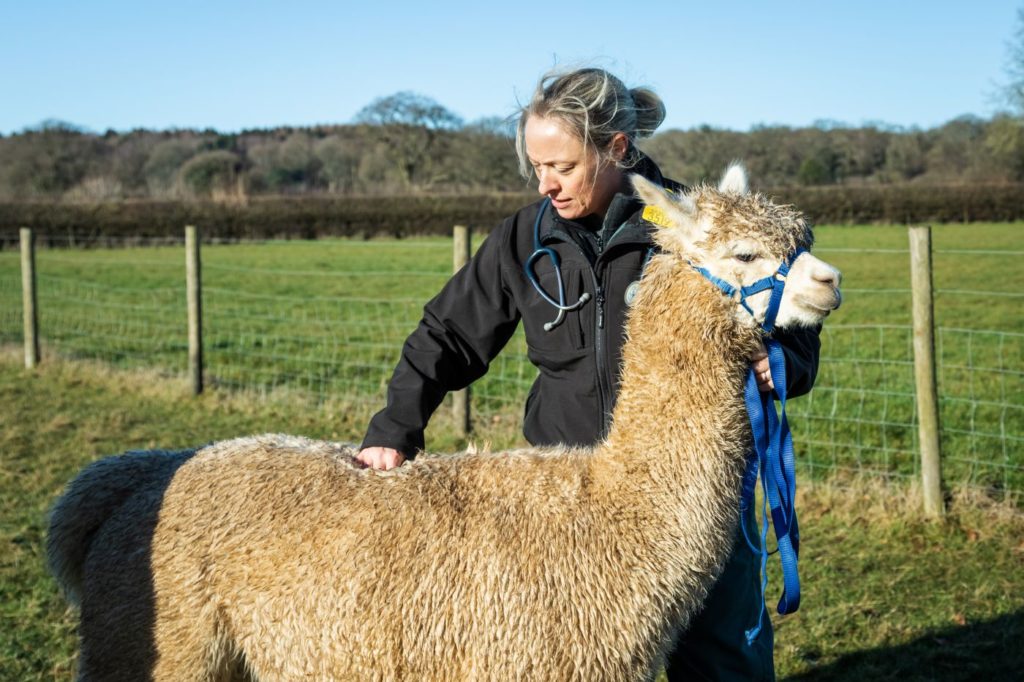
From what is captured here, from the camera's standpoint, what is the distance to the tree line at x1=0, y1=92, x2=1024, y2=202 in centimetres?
3638

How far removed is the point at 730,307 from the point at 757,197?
339 millimetres

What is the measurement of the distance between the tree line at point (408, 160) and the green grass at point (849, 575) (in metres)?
18.8

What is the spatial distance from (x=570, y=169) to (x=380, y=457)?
109 centimetres

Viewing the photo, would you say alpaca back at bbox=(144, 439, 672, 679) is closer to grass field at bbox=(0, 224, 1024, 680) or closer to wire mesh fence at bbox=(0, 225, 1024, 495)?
grass field at bbox=(0, 224, 1024, 680)

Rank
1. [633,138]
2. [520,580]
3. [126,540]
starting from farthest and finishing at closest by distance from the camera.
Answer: [633,138] → [126,540] → [520,580]

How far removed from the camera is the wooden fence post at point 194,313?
9695mm

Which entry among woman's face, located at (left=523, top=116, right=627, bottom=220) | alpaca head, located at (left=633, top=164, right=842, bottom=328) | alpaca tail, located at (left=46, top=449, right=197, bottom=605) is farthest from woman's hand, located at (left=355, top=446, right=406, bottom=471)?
alpaca head, located at (left=633, top=164, right=842, bottom=328)

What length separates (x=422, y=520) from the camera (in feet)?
8.60

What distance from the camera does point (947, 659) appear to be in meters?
4.41

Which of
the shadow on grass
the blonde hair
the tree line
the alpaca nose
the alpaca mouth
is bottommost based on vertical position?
the shadow on grass

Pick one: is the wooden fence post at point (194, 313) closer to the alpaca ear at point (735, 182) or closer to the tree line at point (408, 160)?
the alpaca ear at point (735, 182)

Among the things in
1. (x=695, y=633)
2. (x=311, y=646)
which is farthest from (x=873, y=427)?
(x=311, y=646)

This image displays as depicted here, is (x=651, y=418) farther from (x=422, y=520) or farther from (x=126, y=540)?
(x=126, y=540)

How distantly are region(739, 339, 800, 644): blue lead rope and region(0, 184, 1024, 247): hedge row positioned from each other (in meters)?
29.0
